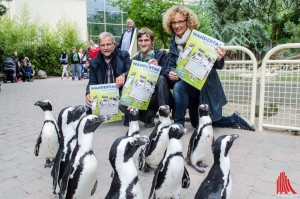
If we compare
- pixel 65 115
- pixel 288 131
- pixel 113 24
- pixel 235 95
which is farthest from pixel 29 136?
pixel 113 24

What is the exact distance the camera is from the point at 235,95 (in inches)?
192

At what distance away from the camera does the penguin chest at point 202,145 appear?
2953 mm

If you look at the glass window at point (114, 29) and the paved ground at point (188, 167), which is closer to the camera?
the paved ground at point (188, 167)

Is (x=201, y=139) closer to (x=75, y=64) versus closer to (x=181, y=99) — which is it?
(x=181, y=99)

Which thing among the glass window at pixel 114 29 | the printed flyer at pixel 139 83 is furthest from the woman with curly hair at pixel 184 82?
the glass window at pixel 114 29

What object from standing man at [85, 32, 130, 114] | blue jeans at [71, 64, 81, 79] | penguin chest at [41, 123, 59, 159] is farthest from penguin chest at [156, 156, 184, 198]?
blue jeans at [71, 64, 81, 79]

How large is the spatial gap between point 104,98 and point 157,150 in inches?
75.3

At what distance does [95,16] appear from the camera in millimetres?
27469

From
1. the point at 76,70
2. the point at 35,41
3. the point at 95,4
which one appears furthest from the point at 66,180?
the point at 95,4

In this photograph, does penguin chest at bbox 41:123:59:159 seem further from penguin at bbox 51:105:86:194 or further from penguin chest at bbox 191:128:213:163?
penguin chest at bbox 191:128:213:163

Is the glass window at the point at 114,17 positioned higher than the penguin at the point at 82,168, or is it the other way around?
the glass window at the point at 114,17

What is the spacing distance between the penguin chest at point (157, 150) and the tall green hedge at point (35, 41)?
17.4 metres

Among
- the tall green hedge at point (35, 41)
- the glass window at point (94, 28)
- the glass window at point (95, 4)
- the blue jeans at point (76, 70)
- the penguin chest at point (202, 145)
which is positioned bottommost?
the penguin chest at point (202, 145)

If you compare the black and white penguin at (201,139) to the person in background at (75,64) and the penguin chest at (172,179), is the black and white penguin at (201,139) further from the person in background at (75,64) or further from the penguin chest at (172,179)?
the person in background at (75,64)
